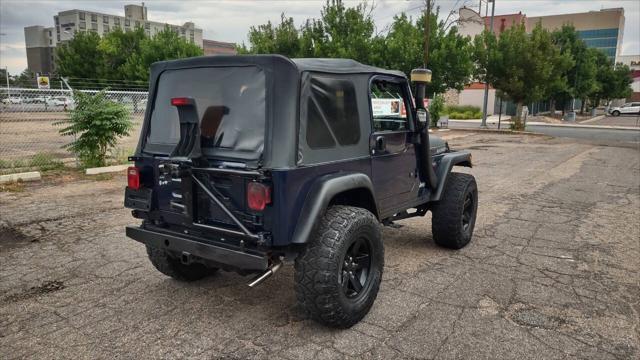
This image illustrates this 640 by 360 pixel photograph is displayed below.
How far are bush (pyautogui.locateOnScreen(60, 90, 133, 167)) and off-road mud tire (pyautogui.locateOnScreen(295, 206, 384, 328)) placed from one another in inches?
305

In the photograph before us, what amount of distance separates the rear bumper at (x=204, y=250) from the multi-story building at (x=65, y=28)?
12136 cm

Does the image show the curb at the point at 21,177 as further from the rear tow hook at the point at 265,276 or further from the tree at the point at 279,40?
the tree at the point at 279,40

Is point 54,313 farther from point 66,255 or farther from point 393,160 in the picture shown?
point 393,160

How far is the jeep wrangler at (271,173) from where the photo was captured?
308cm

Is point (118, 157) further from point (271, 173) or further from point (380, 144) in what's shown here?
point (271, 173)

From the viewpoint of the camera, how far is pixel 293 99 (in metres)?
3.12

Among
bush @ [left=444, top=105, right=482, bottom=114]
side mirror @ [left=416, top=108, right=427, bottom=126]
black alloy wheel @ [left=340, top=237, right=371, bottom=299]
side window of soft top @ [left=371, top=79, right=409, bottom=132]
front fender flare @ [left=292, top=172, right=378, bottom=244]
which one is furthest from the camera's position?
bush @ [left=444, top=105, right=482, bottom=114]

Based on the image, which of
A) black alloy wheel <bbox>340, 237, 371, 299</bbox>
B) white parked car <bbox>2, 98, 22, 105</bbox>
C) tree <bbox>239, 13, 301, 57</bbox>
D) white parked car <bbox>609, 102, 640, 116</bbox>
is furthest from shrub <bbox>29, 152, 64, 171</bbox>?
white parked car <bbox>609, 102, 640, 116</bbox>

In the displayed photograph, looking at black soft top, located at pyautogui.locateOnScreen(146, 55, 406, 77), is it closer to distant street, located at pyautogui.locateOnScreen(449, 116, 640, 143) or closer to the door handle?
the door handle

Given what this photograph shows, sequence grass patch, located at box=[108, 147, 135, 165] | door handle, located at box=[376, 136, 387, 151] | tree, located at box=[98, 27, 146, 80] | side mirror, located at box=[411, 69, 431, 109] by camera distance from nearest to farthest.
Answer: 1. door handle, located at box=[376, 136, 387, 151]
2. side mirror, located at box=[411, 69, 431, 109]
3. grass patch, located at box=[108, 147, 135, 165]
4. tree, located at box=[98, 27, 146, 80]

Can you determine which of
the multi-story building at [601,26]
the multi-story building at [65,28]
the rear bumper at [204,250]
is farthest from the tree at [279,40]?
the multi-story building at [65,28]

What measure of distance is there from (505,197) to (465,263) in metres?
3.89

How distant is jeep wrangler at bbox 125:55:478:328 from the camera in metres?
3.08

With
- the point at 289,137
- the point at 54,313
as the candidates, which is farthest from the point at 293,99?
the point at 54,313
